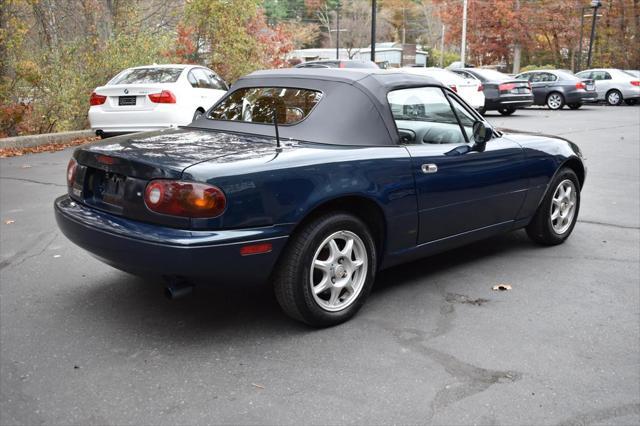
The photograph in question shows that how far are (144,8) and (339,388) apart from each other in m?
19.1

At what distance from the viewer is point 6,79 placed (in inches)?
533

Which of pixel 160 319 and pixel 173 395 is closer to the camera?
pixel 173 395

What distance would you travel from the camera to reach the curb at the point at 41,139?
1225 cm

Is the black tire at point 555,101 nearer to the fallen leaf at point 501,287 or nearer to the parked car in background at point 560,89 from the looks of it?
the parked car in background at point 560,89

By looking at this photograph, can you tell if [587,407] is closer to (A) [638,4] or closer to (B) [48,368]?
(B) [48,368]

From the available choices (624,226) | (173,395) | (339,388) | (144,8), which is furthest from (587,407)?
(144,8)

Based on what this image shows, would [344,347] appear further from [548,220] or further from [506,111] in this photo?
[506,111]

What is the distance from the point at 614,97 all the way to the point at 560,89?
167 inches

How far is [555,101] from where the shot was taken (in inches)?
966

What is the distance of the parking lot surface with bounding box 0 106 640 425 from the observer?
10.2 feet

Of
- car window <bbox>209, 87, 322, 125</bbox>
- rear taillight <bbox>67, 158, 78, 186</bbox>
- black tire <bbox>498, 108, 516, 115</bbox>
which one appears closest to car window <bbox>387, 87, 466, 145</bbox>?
car window <bbox>209, 87, 322, 125</bbox>

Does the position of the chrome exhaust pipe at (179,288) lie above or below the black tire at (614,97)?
above

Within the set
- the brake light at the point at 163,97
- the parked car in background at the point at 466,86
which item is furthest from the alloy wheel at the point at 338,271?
the parked car in background at the point at 466,86

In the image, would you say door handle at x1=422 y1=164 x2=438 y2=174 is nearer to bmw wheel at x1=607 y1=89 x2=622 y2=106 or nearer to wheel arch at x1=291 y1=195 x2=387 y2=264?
wheel arch at x1=291 y1=195 x2=387 y2=264
